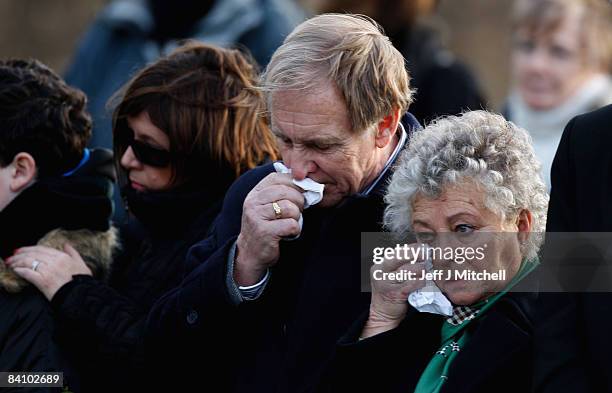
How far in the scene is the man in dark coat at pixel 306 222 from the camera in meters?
3.38

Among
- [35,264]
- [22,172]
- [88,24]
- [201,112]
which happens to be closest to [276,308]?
[201,112]

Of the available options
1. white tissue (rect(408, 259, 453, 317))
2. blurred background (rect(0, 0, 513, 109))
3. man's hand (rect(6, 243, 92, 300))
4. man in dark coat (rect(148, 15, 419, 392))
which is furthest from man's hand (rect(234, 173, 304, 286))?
blurred background (rect(0, 0, 513, 109))

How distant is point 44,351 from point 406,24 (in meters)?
3.00

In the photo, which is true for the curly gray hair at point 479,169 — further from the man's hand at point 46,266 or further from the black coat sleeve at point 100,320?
the man's hand at point 46,266

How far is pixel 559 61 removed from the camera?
6.01m

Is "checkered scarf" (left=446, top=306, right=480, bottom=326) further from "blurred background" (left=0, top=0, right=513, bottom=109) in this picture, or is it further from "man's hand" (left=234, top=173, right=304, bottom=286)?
"blurred background" (left=0, top=0, right=513, bottom=109)

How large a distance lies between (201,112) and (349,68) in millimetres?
834

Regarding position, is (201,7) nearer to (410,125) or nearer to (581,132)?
(410,125)

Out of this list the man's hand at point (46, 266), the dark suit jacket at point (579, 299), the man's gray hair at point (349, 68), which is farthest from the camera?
the man's hand at point (46, 266)

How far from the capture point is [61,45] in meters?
9.94

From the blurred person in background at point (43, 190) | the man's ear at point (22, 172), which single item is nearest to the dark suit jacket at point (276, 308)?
the blurred person in background at point (43, 190)

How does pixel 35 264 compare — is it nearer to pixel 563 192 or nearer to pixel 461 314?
pixel 461 314

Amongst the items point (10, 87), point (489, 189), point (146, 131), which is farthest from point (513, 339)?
point (10, 87)

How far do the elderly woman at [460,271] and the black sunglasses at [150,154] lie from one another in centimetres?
102
